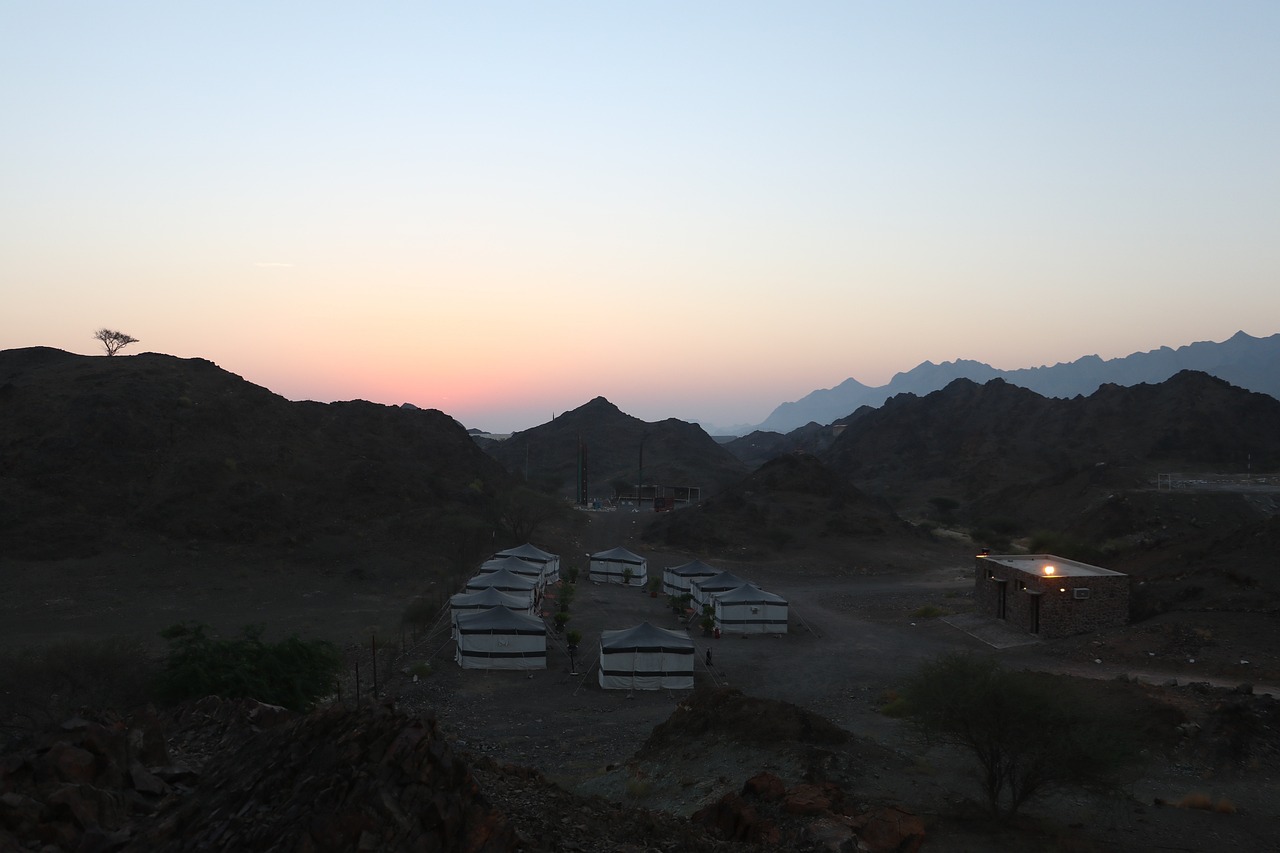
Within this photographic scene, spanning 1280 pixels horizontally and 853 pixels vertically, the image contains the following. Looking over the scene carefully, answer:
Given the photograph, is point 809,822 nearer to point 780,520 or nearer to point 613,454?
point 780,520

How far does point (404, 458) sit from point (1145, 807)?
5353 cm

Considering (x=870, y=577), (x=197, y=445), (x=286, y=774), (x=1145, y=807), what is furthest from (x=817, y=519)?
(x=286, y=774)

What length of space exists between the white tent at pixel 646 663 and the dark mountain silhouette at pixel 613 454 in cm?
6186

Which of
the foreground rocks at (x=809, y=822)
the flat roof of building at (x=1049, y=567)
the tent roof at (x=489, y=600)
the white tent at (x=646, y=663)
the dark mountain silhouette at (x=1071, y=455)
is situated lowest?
the white tent at (x=646, y=663)

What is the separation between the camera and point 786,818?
1109cm

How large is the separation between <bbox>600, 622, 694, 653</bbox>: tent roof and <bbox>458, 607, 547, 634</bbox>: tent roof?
8.56 feet

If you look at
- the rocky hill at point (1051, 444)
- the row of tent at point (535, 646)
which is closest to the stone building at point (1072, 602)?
the row of tent at point (535, 646)

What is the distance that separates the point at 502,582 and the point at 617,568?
9.84 m

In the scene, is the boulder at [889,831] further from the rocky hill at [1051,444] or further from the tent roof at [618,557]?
the rocky hill at [1051,444]

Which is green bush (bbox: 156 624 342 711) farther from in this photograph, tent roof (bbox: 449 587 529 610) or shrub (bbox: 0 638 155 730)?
tent roof (bbox: 449 587 529 610)

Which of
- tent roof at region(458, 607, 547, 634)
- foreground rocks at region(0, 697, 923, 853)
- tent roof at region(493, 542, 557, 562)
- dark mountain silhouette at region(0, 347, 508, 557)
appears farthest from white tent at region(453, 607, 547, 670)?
dark mountain silhouette at region(0, 347, 508, 557)

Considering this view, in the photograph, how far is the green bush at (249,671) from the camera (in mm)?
16531

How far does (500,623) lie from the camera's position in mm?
25031

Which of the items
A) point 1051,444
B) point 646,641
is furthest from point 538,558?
point 1051,444
